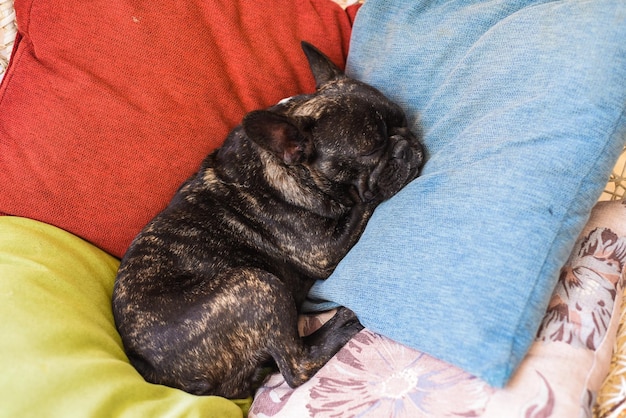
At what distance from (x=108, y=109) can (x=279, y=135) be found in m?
0.70

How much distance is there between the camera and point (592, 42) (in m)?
1.44

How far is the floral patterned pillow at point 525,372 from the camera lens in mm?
1245

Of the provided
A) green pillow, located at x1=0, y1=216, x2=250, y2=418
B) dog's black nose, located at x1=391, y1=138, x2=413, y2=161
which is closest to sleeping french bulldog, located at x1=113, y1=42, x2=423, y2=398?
dog's black nose, located at x1=391, y1=138, x2=413, y2=161

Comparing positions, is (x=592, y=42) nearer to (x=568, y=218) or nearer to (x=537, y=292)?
(x=568, y=218)

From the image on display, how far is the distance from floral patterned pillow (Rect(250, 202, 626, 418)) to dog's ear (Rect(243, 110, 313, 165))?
24.3 inches

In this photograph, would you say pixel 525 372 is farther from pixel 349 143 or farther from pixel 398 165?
pixel 349 143

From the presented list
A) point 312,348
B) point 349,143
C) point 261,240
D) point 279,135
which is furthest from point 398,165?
point 312,348

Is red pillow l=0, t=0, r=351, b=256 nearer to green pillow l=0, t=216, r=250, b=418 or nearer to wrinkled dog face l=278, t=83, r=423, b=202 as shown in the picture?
green pillow l=0, t=216, r=250, b=418

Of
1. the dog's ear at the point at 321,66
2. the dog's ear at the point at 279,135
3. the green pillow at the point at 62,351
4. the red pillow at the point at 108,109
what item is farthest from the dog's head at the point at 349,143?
the green pillow at the point at 62,351

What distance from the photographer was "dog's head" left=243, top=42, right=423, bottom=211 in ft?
5.76

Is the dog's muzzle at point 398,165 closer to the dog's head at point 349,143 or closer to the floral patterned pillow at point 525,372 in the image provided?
the dog's head at point 349,143

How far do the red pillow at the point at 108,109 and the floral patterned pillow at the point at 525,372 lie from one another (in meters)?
0.90

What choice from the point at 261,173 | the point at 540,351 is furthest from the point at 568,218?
the point at 261,173

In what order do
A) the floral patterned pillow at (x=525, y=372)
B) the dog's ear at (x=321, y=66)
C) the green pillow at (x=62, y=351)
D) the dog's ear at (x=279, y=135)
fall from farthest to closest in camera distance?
the dog's ear at (x=321, y=66) → the dog's ear at (x=279, y=135) → the green pillow at (x=62, y=351) → the floral patterned pillow at (x=525, y=372)
